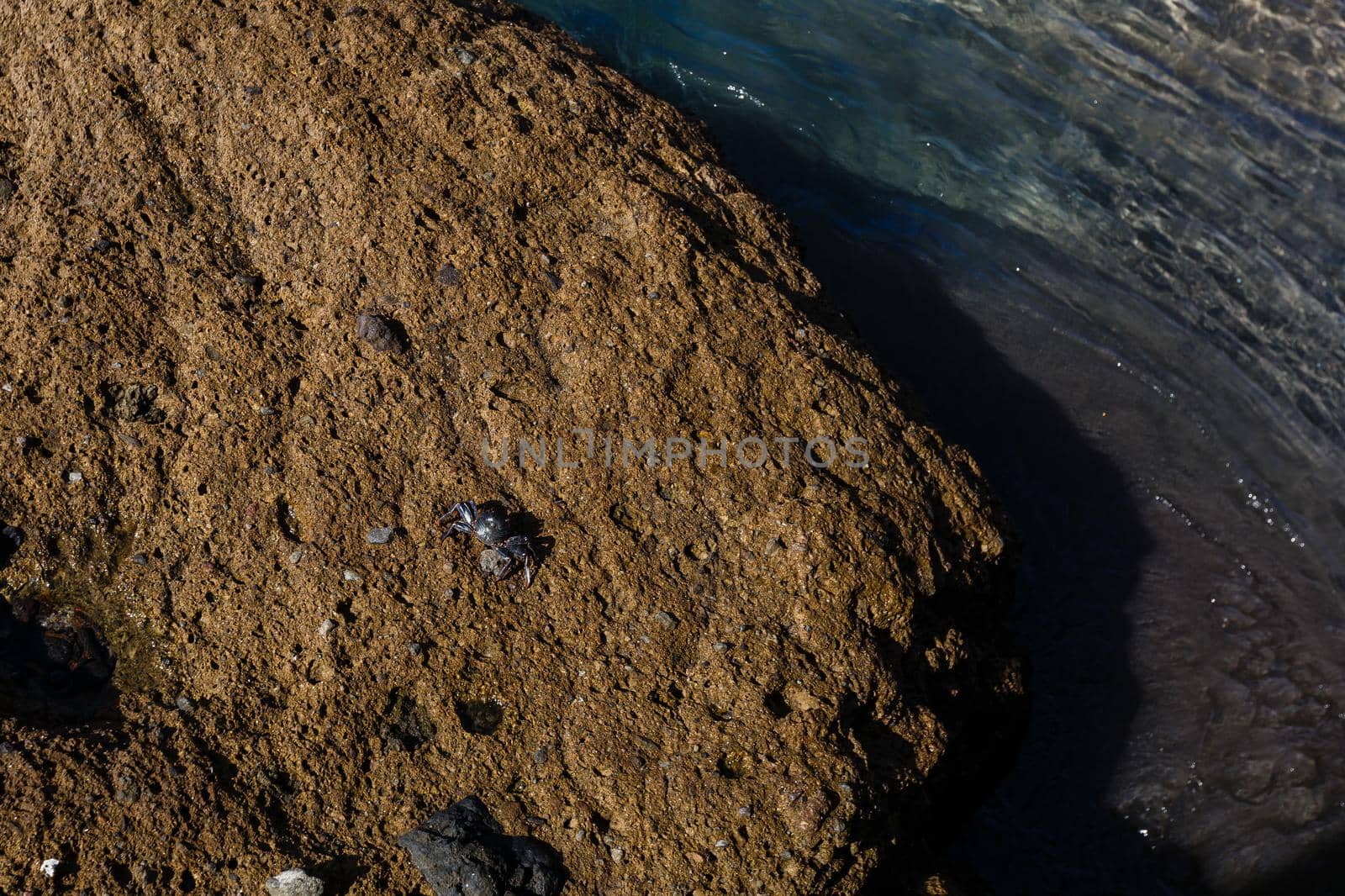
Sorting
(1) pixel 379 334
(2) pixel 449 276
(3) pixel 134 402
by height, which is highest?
(2) pixel 449 276

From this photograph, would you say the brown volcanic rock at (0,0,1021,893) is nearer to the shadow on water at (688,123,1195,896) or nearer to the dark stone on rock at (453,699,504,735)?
the dark stone on rock at (453,699,504,735)

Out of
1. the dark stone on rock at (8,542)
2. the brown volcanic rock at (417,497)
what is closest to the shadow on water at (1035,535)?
the brown volcanic rock at (417,497)

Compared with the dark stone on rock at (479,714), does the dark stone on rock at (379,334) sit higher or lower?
higher

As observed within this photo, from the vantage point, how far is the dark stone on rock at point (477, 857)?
2553mm

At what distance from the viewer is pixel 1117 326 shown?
18.8 feet

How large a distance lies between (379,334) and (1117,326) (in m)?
4.18

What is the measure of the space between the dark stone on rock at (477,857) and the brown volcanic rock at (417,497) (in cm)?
4

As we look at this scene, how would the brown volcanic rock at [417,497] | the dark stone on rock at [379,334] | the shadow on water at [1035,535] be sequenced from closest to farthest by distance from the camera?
the brown volcanic rock at [417,497] < the dark stone on rock at [379,334] < the shadow on water at [1035,535]

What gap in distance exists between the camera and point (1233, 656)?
4500mm

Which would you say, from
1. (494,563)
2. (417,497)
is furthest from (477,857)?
(417,497)

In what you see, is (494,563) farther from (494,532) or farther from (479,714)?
(479,714)

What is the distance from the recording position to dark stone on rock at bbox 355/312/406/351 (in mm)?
3176

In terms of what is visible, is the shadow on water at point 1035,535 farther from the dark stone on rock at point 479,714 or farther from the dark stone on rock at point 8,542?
the dark stone on rock at point 8,542

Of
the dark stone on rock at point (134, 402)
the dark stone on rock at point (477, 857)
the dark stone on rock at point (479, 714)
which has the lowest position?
the dark stone on rock at point (477, 857)
